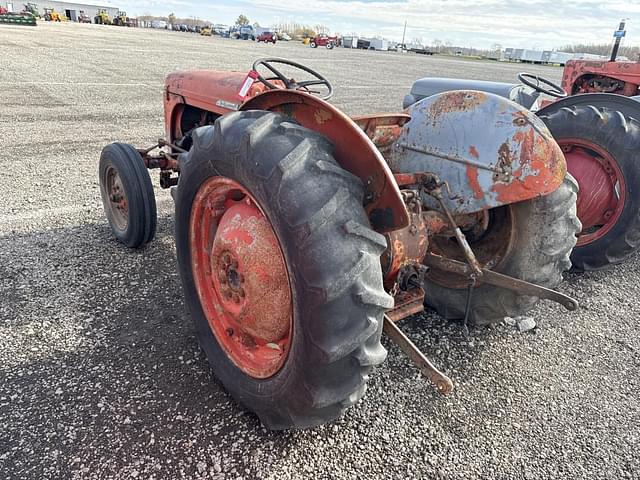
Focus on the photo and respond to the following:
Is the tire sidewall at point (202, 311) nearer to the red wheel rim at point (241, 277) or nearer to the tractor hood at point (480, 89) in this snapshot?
the red wheel rim at point (241, 277)

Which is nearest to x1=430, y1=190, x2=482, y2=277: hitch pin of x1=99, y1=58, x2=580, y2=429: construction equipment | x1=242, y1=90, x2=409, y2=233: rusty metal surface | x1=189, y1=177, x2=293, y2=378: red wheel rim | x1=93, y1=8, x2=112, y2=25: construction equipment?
x1=99, y1=58, x2=580, y2=429: construction equipment

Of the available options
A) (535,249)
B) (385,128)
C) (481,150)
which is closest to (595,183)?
(535,249)

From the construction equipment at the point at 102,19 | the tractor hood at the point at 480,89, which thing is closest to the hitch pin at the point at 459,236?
the tractor hood at the point at 480,89

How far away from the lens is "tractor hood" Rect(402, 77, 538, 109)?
4777mm

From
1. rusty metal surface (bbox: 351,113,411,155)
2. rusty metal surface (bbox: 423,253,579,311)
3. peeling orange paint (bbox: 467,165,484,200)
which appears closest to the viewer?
peeling orange paint (bbox: 467,165,484,200)

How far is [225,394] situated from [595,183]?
303 centimetres

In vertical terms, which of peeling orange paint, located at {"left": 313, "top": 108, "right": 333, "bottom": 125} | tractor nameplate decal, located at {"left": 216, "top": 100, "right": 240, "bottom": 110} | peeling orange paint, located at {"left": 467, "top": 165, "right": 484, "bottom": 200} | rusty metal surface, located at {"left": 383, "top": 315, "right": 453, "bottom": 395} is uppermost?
peeling orange paint, located at {"left": 313, "top": 108, "right": 333, "bottom": 125}

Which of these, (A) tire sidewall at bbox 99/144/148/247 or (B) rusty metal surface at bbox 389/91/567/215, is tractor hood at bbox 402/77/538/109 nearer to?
(B) rusty metal surface at bbox 389/91/567/215

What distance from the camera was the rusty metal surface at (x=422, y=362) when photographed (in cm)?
173

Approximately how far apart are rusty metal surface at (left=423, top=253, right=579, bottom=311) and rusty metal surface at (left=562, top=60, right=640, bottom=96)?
5.60m

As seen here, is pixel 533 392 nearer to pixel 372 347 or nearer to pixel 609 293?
pixel 372 347

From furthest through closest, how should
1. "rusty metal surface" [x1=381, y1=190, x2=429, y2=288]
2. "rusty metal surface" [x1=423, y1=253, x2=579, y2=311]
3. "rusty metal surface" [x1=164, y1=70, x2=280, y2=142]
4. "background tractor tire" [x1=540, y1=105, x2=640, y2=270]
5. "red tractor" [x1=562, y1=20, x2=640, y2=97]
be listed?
"red tractor" [x1=562, y1=20, x2=640, y2=97] < "rusty metal surface" [x1=164, y1=70, x2=280, y2=142] < "background tractor tire" [x1=540, y1=105, x2=640, y2=270] < "rusty metal surface" [x1=423, y1=253, x2=579, y2=311] < "rusty metal surface" [x1=381, y1=190, x2=429, y2=288]

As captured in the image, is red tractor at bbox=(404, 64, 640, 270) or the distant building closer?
red tractor at bbox=(404, 64, 640, 270)

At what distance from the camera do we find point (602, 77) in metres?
6.85
